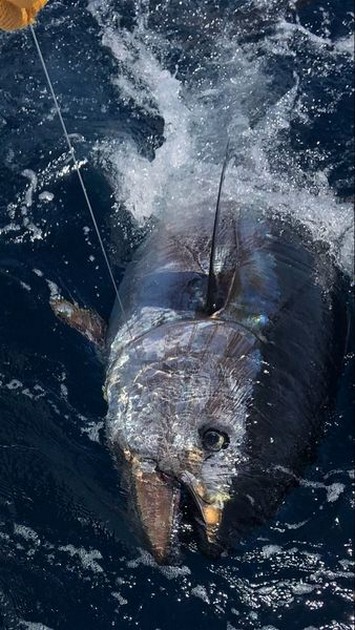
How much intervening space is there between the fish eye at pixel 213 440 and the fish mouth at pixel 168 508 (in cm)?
13

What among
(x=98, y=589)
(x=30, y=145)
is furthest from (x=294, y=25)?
(x=98, y=589)

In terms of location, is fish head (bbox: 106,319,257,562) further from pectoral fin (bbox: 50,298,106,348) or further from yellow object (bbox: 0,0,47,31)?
yellow object (bbox: 0,0,47,31)

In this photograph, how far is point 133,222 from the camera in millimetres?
4195

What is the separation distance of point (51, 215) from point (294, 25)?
1.89 meters

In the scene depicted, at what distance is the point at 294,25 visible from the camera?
16.5ft

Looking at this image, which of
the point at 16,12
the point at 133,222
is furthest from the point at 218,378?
the point at 16,12

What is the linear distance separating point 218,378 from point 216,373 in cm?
2

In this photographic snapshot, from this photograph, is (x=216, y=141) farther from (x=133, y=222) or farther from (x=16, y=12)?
(x=16, y=12)

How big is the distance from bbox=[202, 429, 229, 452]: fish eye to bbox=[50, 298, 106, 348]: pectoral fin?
757mm

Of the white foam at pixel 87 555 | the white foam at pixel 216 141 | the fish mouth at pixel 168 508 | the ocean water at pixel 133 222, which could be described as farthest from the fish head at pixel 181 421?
the white foam at pixel 216 141

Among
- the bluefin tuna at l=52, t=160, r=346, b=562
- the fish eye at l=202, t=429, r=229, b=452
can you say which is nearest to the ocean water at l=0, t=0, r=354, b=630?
the bluefin tuna at l=52, t=160, r=346, b=562

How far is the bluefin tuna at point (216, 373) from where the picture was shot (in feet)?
10.2

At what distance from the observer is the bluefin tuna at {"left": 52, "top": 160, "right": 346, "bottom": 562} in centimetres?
312

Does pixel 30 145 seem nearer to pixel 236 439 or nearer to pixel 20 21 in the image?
pixel 20 21
